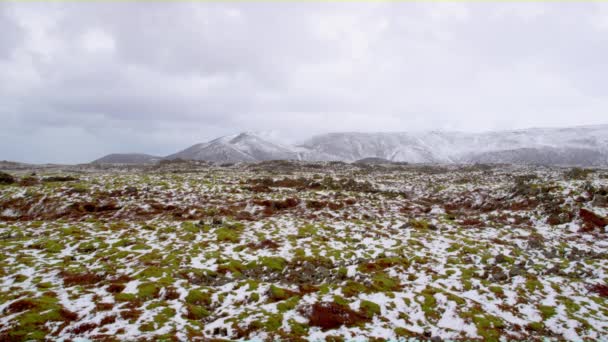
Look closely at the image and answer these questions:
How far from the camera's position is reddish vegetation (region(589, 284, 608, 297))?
14812 mm

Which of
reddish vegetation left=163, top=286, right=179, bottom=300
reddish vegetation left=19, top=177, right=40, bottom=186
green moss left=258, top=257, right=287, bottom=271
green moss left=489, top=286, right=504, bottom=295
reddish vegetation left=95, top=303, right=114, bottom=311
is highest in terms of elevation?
reddish vegetation left=19, top=177, right=40, bottom=186

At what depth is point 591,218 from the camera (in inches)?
1030

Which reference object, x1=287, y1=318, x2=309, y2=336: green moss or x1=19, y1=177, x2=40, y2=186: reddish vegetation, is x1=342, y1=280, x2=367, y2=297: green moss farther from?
x1=19, y1=177, x2=40, y2=186: reddish vegetation

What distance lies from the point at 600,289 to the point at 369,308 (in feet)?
42.4

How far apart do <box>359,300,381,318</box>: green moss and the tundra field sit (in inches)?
2.6

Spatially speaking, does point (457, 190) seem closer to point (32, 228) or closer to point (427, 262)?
point (427, 262)

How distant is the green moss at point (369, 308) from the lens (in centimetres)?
1273

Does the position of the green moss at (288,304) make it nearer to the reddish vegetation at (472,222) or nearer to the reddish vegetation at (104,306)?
the reddish vegetation at (104,306)

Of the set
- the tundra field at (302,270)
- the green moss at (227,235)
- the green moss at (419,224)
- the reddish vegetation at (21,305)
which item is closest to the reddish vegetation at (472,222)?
the tundra field at (302,270)

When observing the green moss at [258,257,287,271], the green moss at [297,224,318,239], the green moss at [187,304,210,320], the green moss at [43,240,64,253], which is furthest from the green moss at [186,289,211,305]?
the green moss at [43,240,64,253]

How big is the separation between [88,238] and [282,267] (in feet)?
52.0

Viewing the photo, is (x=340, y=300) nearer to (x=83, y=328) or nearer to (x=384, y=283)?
(x=384, y=283)

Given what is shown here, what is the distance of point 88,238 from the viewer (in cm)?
2200

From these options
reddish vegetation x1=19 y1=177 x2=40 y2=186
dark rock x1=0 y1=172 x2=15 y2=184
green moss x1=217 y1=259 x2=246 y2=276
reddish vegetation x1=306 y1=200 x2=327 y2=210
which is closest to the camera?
green moss x1=217 y1=259 x2=246 y2=276
